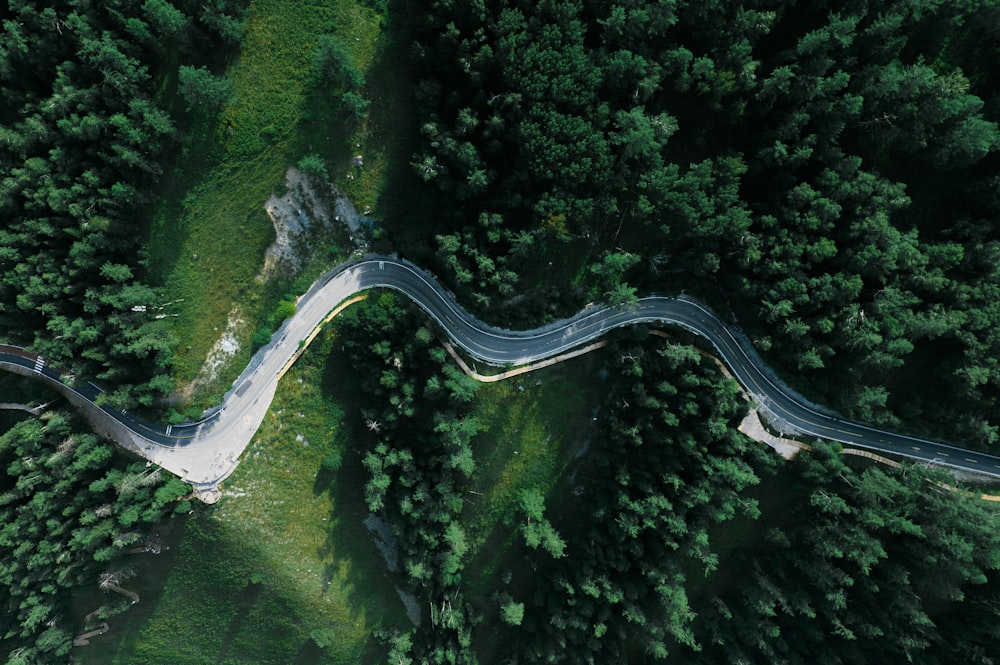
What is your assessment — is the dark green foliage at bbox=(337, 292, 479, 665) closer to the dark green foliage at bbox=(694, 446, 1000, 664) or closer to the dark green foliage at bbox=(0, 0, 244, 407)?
the dark green foliage at bbox=(0, 0, 244, 407)

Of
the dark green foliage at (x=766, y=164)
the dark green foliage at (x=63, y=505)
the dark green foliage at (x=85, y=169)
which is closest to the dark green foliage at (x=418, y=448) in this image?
the dark green foliage at (x=766, y=164)

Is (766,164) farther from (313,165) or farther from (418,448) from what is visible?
(418,448)

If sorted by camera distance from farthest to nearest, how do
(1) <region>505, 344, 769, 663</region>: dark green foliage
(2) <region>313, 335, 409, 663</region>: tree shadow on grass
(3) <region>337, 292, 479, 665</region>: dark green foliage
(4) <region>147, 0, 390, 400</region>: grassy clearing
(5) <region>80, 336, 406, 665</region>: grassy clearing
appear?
(2) <region>313, 335, 409, 663</region>: tree shadow on grass
(5) <region>80, 336, 406, 665</region>: grassy clearing
(3) <region>337, 292, 479, 665</region>: dark green foliage
(1) <region>505, 344, 769, 663</region>: dark green foliage
(4) <region>147, 0, 390, 400</region>: grassy clearing

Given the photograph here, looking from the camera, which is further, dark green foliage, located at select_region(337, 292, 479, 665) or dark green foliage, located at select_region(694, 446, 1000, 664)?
dark green foliage, located at select_region(337, 292, 479, 665)

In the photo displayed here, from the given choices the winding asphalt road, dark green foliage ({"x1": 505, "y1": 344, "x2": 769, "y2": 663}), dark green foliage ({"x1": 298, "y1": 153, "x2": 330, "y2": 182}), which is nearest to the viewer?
dark green foliage ({"x1": 298, "y1": 153, "x2": 330, "y2": 182})

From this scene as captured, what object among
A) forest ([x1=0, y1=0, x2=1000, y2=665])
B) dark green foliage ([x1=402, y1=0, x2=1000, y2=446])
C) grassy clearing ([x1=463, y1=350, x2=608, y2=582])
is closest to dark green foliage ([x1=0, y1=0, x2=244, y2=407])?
forest ([x1=0, y1=0, x2=1000, y2=665])

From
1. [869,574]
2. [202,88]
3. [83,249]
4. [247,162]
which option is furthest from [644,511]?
[83,249]
